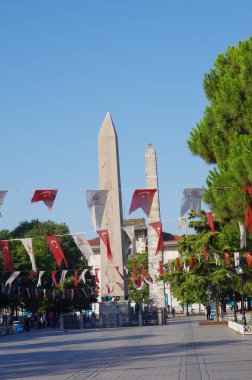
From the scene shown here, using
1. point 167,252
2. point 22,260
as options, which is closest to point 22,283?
point 22,260

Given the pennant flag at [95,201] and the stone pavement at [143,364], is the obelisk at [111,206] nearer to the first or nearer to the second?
the pennant flag at [95,201]

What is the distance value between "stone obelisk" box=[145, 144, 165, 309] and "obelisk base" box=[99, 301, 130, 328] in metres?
9.51

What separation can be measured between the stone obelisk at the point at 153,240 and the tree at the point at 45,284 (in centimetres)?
1185

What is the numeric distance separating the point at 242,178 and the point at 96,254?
402 feet

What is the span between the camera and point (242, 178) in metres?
26.1

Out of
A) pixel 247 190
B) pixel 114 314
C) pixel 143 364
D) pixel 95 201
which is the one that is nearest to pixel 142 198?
pixel 95 201

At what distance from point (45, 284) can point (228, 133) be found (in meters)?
55.4

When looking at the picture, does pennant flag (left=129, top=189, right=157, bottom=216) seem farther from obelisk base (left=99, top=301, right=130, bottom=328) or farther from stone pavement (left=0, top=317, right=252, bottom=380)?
obelisk base (left=99, top=301, right=130, bottom=328)

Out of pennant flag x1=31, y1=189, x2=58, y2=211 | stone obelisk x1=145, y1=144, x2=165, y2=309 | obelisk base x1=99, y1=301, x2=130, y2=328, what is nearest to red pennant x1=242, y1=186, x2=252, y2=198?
pennant flag x1=31, y1=189, x2=58, y2=211

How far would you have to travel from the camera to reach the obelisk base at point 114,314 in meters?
56.0

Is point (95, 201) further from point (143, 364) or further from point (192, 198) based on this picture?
point (143, 364)

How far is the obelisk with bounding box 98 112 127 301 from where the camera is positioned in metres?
48.9

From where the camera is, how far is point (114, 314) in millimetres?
57562

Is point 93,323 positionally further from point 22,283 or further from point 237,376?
point 237,376
